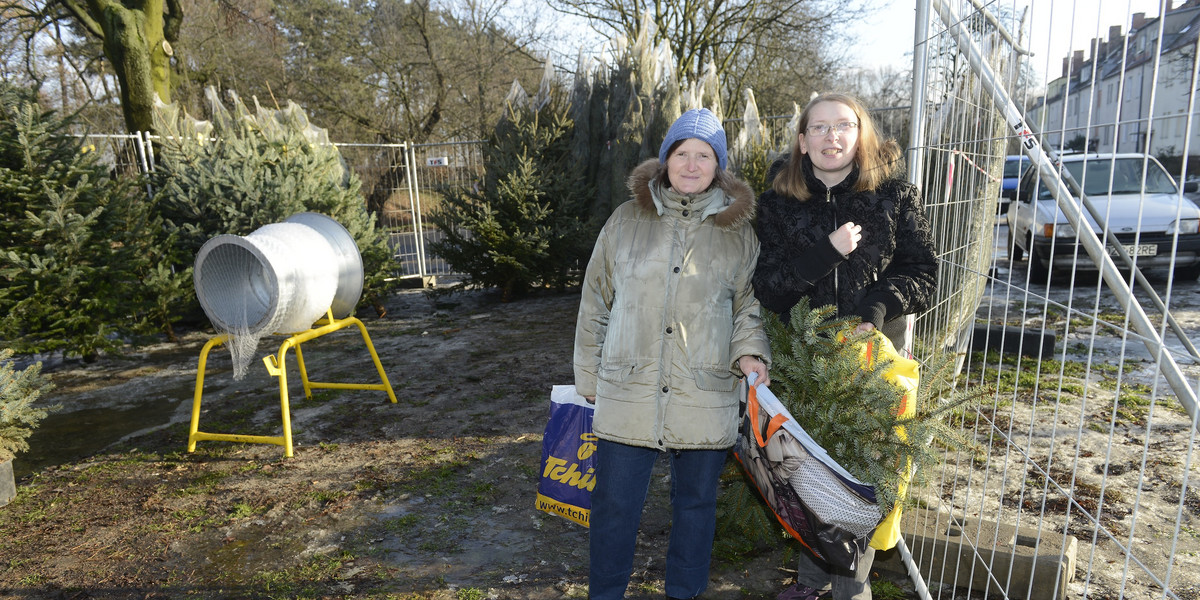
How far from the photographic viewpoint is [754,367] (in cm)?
240

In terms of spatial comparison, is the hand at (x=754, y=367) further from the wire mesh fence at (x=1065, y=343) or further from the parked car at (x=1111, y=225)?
the parked car at (x=1111, y=225)

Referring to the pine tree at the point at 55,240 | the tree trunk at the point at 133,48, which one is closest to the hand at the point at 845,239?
the pine tree at the point at 55,240

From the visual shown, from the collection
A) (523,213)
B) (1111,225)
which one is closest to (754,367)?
(1111,225)

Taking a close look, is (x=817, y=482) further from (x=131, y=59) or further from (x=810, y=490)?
(x=131, y=59)

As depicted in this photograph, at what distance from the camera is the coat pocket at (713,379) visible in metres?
2.41

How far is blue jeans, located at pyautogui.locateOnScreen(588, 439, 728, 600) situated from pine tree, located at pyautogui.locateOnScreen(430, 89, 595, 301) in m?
6.53

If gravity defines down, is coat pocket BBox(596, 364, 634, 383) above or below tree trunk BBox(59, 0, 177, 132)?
below

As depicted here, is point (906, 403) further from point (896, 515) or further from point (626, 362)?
point (626, 362)

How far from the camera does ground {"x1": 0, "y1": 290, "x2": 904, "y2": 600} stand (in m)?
3.01

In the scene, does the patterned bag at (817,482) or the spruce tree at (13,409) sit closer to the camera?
the patterned bag at (817,482)

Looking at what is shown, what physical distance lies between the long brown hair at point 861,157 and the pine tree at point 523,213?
6.52 meters

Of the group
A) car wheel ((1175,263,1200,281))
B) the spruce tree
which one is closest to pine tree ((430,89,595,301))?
the spruce tree

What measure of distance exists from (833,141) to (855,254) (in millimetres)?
385

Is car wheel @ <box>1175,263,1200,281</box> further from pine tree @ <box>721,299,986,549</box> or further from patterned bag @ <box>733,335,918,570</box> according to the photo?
patterned bag @ <box>733,335,918,570</box>
